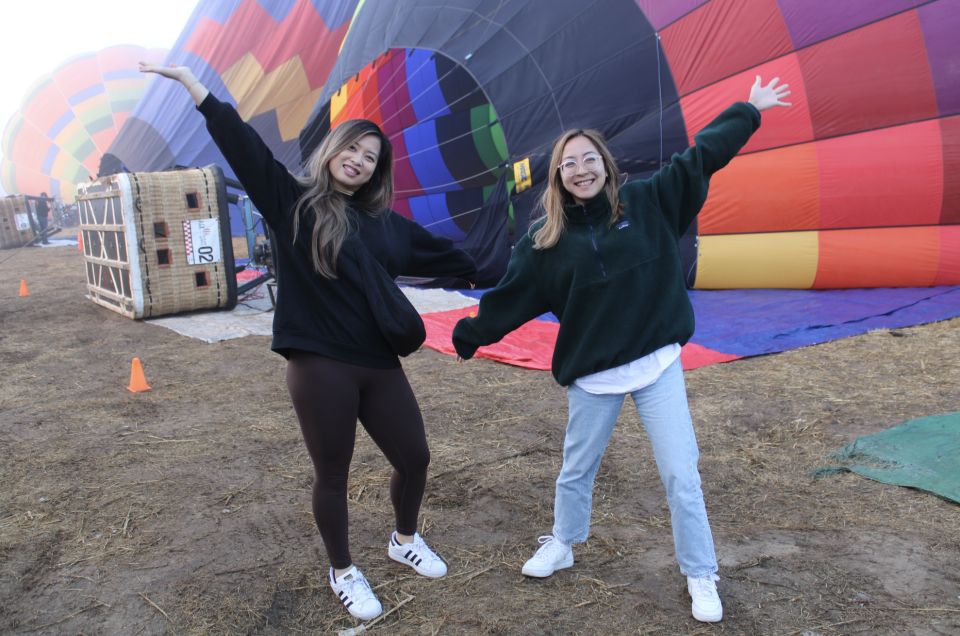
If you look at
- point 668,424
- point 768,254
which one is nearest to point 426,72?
point 768,254

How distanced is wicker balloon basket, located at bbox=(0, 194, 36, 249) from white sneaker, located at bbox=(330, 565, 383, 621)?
68.1 ft

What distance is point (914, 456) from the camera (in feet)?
10.9

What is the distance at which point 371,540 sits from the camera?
2.85 meters

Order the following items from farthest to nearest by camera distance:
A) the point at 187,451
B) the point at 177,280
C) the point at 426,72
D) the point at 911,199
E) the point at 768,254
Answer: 1. the point at 426,72
2. the point at 177,280
3. the point at 768,254
4. the point at 911,199
5. the point at 187,451

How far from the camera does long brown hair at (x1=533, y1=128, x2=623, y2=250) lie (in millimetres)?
2305

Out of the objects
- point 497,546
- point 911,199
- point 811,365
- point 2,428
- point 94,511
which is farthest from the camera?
point 911,199

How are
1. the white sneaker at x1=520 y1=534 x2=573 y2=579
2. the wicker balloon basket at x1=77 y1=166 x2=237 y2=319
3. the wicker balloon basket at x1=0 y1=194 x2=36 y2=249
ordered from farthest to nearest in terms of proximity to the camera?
the wicker balloon basket at x1=0 y1=194 x2=36 y2=249 → the wicker balloon basket at x1=77 y1=166 x2=237 y2=319 → the white sneaker at x1=520 y1=534 x2=573 y2=579

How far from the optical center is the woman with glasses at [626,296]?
7.33ft

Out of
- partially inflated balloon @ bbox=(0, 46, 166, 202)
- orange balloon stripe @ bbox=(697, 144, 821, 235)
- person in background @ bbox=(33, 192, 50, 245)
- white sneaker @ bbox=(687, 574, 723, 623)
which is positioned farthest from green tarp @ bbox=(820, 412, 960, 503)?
partially inflated balloon @ bbox=(0, 46, 166, 202)

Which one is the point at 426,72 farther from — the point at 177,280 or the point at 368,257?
the point at 368,257

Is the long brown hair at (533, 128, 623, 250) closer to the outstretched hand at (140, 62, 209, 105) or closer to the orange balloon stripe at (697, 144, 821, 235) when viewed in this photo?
the outstretched hand at (140, 62, 209, 105)

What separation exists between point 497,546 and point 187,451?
1865 millimetres

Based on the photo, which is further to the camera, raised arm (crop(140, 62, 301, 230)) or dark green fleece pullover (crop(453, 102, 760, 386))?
dark green fleece pullover (crop(453, 102, 760, 386))

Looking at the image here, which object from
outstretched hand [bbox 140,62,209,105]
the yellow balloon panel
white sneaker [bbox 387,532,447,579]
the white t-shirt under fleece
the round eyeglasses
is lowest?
white sneaker [bbox 387,532,447,579]
